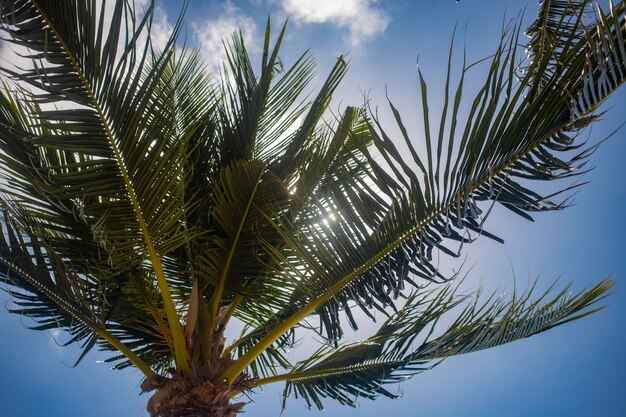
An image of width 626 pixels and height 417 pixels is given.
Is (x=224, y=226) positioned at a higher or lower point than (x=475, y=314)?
higher

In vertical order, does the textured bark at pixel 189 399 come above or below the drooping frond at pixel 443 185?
below

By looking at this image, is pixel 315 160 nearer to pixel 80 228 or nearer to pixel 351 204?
pixel 351 204

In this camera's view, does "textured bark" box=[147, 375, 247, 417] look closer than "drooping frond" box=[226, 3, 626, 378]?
No

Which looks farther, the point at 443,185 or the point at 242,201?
the point at 242,201

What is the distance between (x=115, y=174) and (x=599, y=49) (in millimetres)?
2200

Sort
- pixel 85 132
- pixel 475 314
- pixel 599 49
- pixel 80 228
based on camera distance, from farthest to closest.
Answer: pixel 80 228
pixel 475 314
pixel 85 132
pixel 599 49

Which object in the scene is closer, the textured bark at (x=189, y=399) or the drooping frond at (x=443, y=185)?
the drooping frond at (x=443, y=185)

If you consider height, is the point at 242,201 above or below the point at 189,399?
above

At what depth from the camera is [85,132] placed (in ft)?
7.95

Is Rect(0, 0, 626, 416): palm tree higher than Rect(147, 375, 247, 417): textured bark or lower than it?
higher

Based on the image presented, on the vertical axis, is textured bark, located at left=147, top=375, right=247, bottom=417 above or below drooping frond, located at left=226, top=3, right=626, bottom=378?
below

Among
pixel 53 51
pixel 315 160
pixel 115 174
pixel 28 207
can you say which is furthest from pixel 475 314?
pixel 28 207

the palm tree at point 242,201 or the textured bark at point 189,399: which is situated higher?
the palm tree at point 242,201

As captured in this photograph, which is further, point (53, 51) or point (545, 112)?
point (53, 51)
